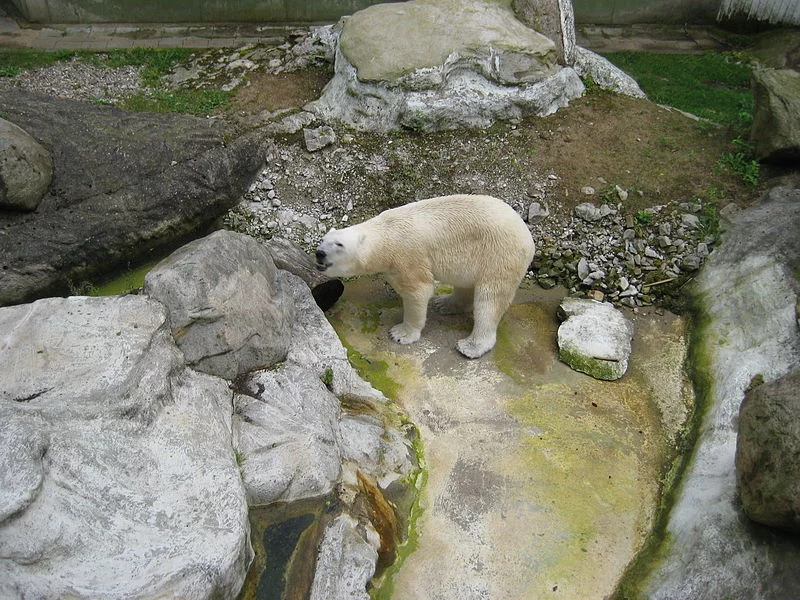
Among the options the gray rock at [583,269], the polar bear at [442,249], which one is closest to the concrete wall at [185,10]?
the gray rock at [583,269]

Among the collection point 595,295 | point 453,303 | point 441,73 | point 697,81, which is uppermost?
point 441,73

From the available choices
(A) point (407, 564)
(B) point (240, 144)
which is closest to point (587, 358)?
(A) point (407, 564)

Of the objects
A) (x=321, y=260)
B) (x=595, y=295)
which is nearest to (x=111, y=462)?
(x=321, y=260)

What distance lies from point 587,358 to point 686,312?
142 centimetres

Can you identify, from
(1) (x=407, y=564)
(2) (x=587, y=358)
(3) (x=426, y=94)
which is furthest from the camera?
Result: (3) (x=426, y=94)

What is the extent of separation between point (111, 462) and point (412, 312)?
3115 mm

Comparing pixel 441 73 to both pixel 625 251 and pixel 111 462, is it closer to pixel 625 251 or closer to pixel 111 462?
pixel 625 251

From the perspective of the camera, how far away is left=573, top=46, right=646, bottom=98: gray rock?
1013 cm

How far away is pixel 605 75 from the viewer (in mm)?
10219

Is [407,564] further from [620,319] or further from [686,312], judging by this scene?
[686,312]

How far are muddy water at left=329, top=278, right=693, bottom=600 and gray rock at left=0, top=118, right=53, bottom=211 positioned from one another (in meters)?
3.01

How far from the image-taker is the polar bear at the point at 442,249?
5.94 meters

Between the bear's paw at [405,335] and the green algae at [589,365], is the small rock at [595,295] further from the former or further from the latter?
the bear's paw at [405,335]

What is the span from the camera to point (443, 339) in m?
6.77
